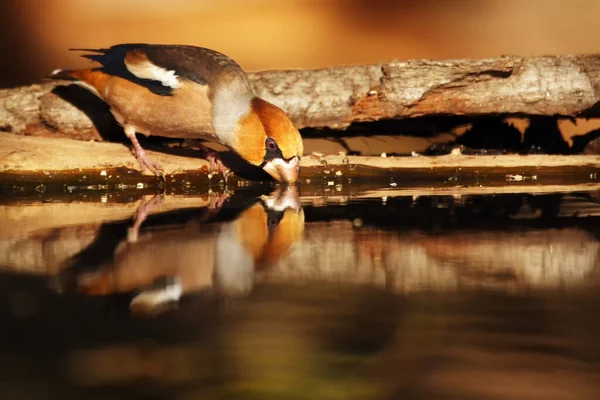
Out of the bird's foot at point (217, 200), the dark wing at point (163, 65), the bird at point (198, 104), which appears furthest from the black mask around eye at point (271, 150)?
the dark wing at point (163, 65)

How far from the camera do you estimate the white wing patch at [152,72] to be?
6.82 metres

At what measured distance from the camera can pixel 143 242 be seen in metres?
4.44

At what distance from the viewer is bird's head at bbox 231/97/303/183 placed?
6648 mm

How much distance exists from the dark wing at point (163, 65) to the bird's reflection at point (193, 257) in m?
1.40

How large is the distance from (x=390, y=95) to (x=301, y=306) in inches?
199

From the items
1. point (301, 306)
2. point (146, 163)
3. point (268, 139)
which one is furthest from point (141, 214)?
point (301, 306)

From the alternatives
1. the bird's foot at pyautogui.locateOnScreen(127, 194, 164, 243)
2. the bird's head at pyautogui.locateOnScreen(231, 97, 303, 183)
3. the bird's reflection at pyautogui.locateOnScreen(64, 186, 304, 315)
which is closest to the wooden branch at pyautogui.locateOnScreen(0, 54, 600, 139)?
the bird's head at pyautogui.locateOnScreen(231, 97, 303, 183)

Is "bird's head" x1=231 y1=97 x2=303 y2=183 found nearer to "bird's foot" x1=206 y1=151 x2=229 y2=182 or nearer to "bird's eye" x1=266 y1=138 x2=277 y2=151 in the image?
"bird's eye" x1=266 y1=138 x2=277 y2=151

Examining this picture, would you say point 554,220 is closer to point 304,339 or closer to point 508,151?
point 304,339

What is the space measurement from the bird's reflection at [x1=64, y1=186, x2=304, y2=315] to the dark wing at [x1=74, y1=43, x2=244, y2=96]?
1397 mm

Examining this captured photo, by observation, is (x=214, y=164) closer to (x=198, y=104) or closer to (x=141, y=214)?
(x=198, y=104)

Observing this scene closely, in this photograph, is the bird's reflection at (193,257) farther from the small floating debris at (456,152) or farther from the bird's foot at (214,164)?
the small floating debris at (456,152)

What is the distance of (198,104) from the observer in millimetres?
6816

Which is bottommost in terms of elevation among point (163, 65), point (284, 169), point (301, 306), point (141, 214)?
point (301, 306)
